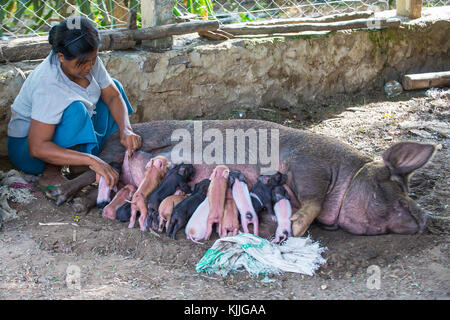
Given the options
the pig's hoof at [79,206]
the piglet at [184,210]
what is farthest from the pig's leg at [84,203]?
the piglet at [184,210]

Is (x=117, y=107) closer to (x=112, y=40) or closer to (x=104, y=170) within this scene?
(x=104, y=170)

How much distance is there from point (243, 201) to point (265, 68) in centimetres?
293

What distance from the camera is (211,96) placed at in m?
6.37

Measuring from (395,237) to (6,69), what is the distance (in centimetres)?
380

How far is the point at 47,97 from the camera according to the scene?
169 inches

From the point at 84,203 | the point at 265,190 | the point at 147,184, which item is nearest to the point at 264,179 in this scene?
the point at 265,190

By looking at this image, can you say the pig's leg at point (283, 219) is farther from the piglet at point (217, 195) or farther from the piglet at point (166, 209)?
the piglet at point (166, 209)

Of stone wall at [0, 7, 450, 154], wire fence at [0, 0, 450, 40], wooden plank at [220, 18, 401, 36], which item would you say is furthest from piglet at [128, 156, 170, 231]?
wooden plank at [220, 18, 401, 36]

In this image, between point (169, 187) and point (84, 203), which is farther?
point (84, 203)

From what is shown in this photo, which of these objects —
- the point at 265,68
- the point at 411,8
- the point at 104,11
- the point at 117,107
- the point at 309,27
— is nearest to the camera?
the point at 117,107

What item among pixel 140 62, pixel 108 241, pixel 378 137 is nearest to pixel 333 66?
pixel 378 137

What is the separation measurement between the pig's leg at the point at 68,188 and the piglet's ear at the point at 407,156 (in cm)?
250

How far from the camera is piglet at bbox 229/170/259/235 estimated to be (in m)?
4.00

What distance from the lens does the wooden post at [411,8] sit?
7.70 meters
